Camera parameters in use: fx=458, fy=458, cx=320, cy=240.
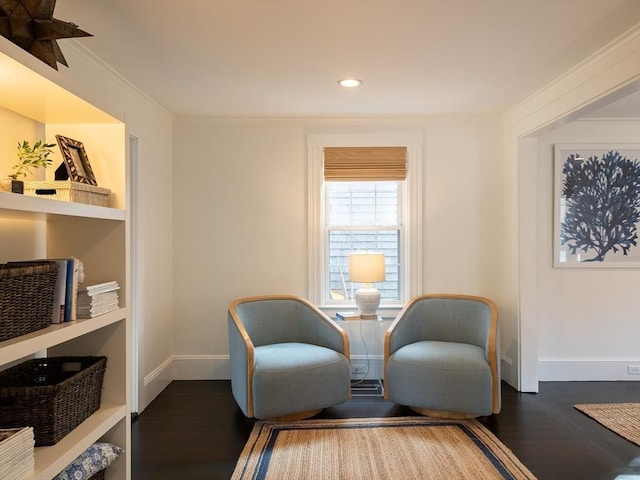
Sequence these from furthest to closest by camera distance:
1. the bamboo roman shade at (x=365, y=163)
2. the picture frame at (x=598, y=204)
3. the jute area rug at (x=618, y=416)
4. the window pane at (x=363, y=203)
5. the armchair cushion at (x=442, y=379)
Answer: the window pane at (x=363, y=203) → the bamboo roman shade at (x=365, y=163) → the picture frame at (x=598, y=204) → the armchair cushion at (x=442, y=379) → the jute area rug at (x=618, y=416)

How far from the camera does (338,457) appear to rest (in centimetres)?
266

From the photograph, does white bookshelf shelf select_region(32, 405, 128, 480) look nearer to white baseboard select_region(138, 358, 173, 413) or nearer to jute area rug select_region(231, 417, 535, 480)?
jute area rug select_region(231, 417, 535, 480)

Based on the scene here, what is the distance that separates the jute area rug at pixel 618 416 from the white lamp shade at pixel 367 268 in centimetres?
177

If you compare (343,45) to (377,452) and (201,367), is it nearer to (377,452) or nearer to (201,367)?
(377,452)

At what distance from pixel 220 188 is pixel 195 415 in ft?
6.33

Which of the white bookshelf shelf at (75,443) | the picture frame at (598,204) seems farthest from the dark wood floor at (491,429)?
the picture frame at (598,204)

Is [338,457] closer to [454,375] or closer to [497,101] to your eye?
[454,375]

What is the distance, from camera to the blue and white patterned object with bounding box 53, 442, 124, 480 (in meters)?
1.70

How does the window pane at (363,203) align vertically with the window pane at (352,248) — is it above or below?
above

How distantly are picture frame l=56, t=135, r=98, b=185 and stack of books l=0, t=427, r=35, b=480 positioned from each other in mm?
923

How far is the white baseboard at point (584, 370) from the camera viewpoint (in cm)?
404

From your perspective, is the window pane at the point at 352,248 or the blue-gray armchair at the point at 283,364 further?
Result: the window pane at the point at 352,248

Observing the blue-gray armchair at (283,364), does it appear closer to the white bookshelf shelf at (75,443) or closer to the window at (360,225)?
the window at (360,225)

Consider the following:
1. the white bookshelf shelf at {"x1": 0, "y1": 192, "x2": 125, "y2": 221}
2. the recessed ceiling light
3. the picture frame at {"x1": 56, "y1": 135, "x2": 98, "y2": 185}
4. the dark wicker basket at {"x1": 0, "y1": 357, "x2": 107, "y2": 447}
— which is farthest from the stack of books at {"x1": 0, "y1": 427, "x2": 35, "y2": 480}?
the recessed ceiling light
